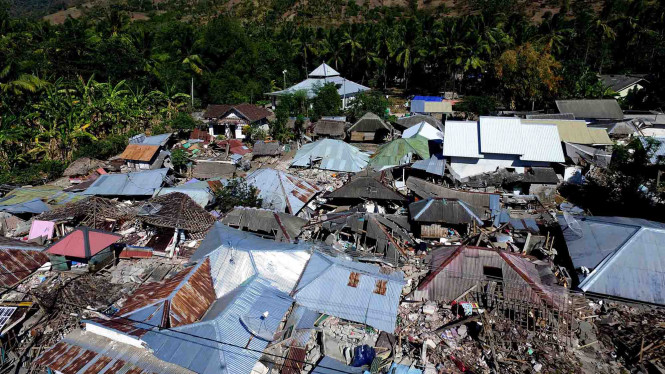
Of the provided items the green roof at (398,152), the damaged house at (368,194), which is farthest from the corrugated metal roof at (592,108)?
the damaged house at (368,194)

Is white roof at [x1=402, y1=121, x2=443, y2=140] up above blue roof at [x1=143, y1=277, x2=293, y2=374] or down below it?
above

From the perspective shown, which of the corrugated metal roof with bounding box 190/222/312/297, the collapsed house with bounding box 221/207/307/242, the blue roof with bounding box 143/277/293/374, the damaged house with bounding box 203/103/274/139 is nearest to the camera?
the blue roof with bounding box 143/277/293/374

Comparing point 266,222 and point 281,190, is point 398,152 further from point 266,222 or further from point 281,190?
point 266,222

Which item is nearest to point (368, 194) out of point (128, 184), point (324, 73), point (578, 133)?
point (128, 184)

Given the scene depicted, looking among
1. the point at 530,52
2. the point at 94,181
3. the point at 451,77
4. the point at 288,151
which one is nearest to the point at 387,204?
the point at 288,151

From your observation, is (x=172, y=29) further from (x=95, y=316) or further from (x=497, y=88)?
(x=95, y=316)

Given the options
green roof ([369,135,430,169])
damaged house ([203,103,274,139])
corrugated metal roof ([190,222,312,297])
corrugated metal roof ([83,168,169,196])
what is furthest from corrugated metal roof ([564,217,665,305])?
A: damaged house ([203,103,274,139])

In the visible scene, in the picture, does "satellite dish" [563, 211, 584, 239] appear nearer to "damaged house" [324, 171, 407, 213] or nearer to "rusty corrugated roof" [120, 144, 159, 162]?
"damaged house" [324, 171, 407, 213]

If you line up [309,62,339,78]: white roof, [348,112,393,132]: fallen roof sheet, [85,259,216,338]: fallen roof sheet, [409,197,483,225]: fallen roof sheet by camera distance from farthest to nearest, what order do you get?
[309,62,339,78]: white roof
[348,112,393,132]: fallen roof sheet
[409,197,483,225]: fallen roof sheet
[85,259,216,338]: fallen roof sheet
